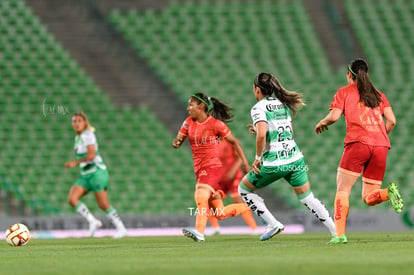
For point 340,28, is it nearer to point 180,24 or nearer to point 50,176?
point 180,24

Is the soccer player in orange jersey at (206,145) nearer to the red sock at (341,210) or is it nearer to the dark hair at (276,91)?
the dark hair at (276,91)

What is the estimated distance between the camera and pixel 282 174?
12680mm

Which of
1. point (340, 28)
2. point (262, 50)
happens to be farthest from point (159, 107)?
point (340, 28)

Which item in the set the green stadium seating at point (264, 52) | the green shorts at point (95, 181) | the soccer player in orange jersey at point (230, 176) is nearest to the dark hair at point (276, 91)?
the soccer player in orange jersey at point (230, 176)

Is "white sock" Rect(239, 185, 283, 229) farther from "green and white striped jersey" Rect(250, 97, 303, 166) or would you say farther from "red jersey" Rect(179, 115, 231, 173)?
"red jersey" Rect(179, 115, 231, 173)

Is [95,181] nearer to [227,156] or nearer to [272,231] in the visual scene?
[227,156]

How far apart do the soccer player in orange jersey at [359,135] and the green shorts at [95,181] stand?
672cm

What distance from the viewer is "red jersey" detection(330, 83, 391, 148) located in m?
12.0

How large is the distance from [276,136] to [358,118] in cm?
121

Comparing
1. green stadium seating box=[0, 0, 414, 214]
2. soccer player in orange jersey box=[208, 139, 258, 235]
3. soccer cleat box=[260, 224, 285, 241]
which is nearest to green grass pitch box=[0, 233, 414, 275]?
soccer cleat box=[260, 224, 285, 241]

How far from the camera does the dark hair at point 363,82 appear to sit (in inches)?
472

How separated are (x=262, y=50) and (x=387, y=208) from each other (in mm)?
6506

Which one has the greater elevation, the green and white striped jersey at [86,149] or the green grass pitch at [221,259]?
the green and white striped jersey at [86,149]

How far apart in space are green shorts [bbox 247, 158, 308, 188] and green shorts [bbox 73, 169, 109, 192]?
5426mm
